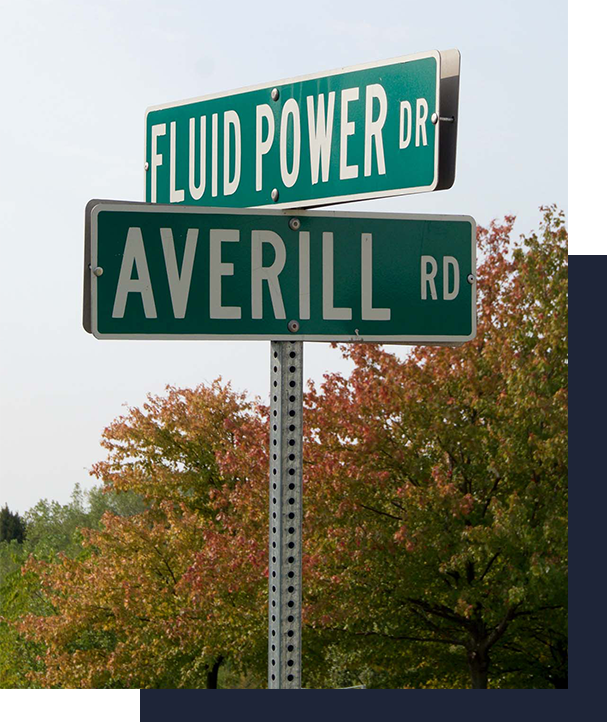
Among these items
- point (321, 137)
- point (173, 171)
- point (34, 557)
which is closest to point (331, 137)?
point (321, 137)

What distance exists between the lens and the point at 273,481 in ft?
9.64

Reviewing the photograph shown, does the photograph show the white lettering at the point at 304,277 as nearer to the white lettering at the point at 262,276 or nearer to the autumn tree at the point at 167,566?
the white lettering at the point at 262,276

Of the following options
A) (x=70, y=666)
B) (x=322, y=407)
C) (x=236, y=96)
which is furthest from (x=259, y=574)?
(x=236, y=96)

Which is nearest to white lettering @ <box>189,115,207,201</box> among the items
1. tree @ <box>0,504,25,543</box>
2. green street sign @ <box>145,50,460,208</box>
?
green street sign @ <box>145,50,460,208</box>

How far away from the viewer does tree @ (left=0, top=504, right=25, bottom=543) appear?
6525 centimetres

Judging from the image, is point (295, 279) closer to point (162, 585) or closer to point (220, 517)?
point (220, 517)

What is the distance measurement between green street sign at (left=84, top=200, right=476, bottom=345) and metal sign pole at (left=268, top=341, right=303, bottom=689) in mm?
153

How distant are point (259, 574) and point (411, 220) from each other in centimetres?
1953

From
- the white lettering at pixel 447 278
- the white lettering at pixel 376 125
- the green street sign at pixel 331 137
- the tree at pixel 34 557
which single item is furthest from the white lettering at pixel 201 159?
the tree at pixel 34 557

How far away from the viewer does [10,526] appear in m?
66.9

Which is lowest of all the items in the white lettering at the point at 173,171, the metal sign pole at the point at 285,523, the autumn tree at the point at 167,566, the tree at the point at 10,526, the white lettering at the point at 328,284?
the tree at the point at 10,526

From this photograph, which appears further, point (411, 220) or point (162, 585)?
point (162, 585)

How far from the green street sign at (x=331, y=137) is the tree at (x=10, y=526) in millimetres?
63949

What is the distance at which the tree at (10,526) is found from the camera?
6525cm
